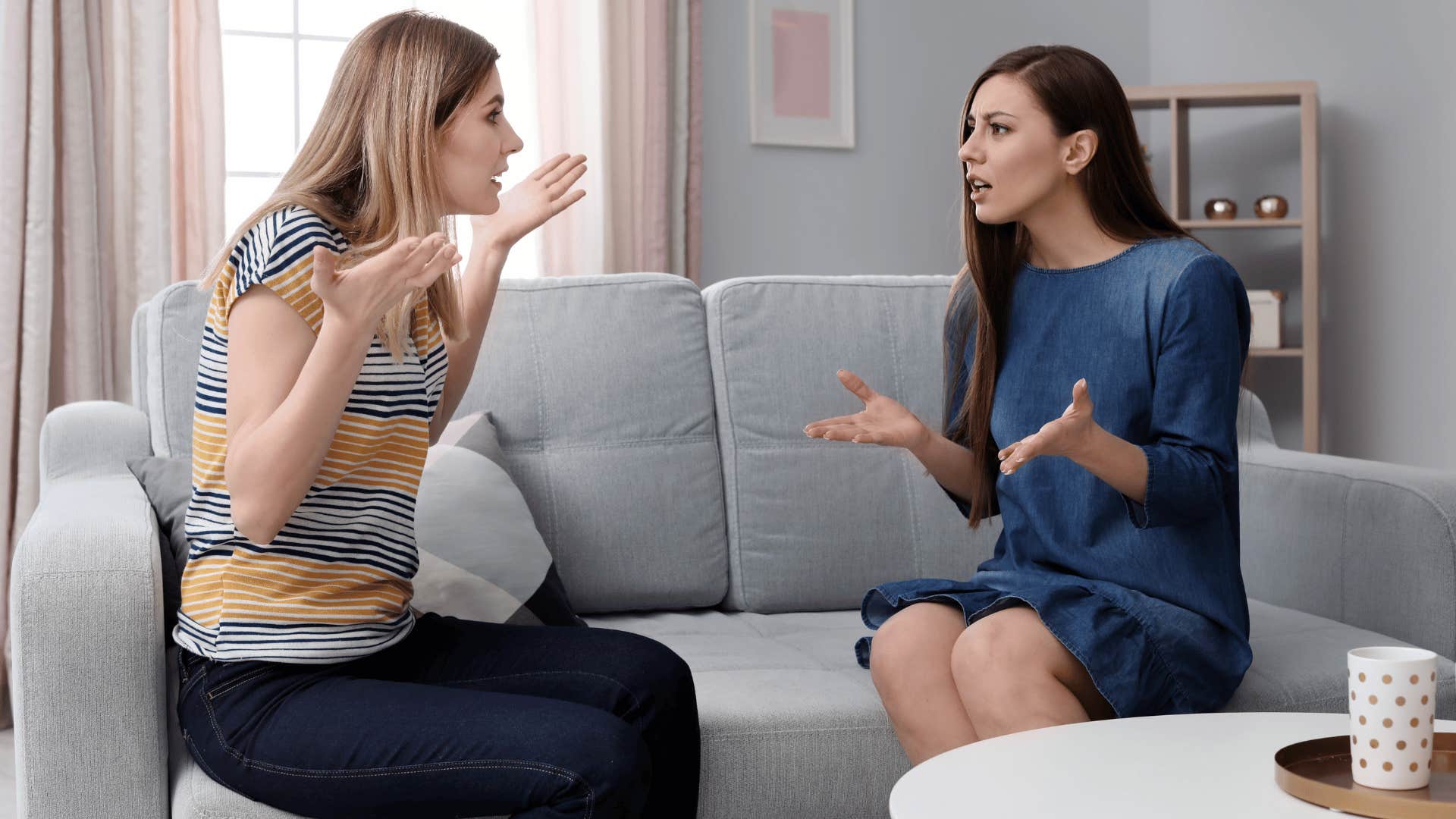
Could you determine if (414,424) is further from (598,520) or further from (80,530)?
(598,520)

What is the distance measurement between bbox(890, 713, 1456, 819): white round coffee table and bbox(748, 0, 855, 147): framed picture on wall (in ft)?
9.27

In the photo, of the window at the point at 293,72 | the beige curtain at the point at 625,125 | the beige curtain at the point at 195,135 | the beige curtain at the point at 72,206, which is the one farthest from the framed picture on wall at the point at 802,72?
the beige curtain at the point at 72,206

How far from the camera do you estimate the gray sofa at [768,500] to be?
1507 mm

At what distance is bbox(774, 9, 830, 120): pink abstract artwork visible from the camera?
3754 mm

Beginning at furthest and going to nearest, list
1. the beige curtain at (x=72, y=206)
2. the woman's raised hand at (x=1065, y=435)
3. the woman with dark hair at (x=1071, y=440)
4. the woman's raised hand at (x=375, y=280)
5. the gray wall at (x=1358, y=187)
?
the gray wall at (x=1358, y=187) < the beige curtain at (x=72, y=206) < the woman with dark hair at (x=1071, y=440) < the woman's raised hand at (x=1065, y=435) < the woman's raised hand at (x=375, y=280)

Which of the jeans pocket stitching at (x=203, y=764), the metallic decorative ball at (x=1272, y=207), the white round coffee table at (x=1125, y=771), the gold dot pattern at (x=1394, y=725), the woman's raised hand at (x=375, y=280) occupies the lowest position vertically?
the jeans pocket stitching at (x=203, y=764)

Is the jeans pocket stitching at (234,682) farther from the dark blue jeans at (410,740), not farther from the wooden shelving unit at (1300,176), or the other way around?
the wooden shelving unit at (1300,176)

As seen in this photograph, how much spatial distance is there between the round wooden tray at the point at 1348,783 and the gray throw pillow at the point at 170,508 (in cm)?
107

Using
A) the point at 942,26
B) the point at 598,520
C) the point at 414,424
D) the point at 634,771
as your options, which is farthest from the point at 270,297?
the point at 942,26

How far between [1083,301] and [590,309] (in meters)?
0.77

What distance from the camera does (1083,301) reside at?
157 centimetres

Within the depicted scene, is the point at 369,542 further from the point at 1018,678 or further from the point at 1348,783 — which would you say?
the point at 1348,783

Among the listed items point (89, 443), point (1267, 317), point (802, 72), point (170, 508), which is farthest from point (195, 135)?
point (1267, 317)

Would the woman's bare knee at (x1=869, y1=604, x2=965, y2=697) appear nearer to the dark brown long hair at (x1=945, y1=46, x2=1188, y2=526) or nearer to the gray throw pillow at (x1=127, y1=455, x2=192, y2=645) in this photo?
the dark brown long hair at (x1=945, y1=46, x2=1188, y2=526)
